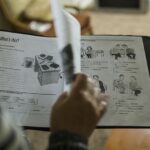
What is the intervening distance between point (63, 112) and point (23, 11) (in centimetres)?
177

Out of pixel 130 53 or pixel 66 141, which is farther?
pixel 130 53

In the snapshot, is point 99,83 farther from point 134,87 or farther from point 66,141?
point 66,141

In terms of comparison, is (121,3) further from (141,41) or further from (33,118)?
(33,118)

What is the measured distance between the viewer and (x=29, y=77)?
85 centimetres

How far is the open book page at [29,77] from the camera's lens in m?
0.82

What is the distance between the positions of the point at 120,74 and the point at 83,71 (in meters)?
0.08

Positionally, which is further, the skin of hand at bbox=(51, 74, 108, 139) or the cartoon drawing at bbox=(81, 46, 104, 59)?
the cartoon drawing at bbox=(81, 46, 104, 59)

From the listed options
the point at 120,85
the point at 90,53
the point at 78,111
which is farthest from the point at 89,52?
the point at 78,111

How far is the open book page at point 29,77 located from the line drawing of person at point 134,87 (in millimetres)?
158

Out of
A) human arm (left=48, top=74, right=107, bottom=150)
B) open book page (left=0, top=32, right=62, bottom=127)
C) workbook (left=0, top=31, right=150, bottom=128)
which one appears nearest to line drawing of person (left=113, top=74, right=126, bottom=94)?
workbook (left=0, top=31, right=150, bottom=128)

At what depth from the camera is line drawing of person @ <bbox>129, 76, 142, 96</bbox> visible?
839 millimetres

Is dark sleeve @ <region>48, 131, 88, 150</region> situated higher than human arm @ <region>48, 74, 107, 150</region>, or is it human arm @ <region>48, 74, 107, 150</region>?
human arm @ <region>48, 74, 107, 150</region>

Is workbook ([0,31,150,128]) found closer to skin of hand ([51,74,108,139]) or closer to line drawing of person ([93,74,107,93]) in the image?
line drawing of person ([93,74,107,93])

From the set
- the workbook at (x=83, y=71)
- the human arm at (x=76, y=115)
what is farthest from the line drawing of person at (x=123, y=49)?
the human arm at (x=76, y=115)
